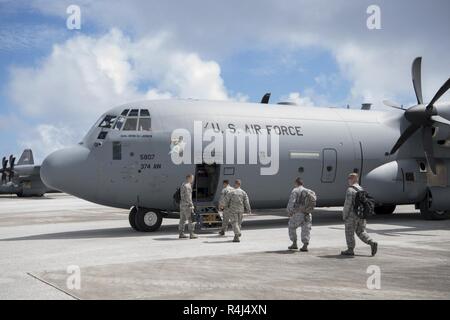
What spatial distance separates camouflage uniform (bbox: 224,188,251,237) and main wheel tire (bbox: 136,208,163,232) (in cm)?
353

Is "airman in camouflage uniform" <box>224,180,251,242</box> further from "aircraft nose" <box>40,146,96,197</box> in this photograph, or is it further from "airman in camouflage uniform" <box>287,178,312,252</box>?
"aircraft nose" <box>40,146,96,197</box>

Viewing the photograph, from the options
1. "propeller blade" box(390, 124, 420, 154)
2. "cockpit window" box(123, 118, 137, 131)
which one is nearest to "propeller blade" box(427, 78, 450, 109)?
"propeller blade" box(390, 124, 420, 154)

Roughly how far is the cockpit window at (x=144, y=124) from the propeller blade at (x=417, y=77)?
11.4m

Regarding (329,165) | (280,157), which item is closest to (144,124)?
(280,157)

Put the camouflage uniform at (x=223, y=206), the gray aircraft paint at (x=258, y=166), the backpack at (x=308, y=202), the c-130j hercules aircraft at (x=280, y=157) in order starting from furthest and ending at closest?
1. the c-130j hercules aircraft at (x=280, y=157)
2. the gray aircraft paint at (x=258, y=166)
3. the camouflage uniform at (x=223, y=206)
4. the backpack at (x=308, y=202)

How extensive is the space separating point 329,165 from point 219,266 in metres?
10.4

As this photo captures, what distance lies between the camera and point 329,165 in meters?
19.9

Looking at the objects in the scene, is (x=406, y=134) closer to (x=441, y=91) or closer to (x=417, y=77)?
(x=441, y=91)

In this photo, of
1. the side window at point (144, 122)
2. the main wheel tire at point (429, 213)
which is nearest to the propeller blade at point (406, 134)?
the main wheel tire at point (429, 213)

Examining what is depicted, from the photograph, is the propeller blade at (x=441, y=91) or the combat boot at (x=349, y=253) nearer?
the combat boot at (x=349, y=253)

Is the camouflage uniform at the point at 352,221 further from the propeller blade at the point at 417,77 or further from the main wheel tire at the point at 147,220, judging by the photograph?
the propeller blade at the point at 417,77

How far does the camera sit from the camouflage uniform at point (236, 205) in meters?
14.7

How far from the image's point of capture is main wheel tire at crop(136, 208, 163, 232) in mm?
17328
